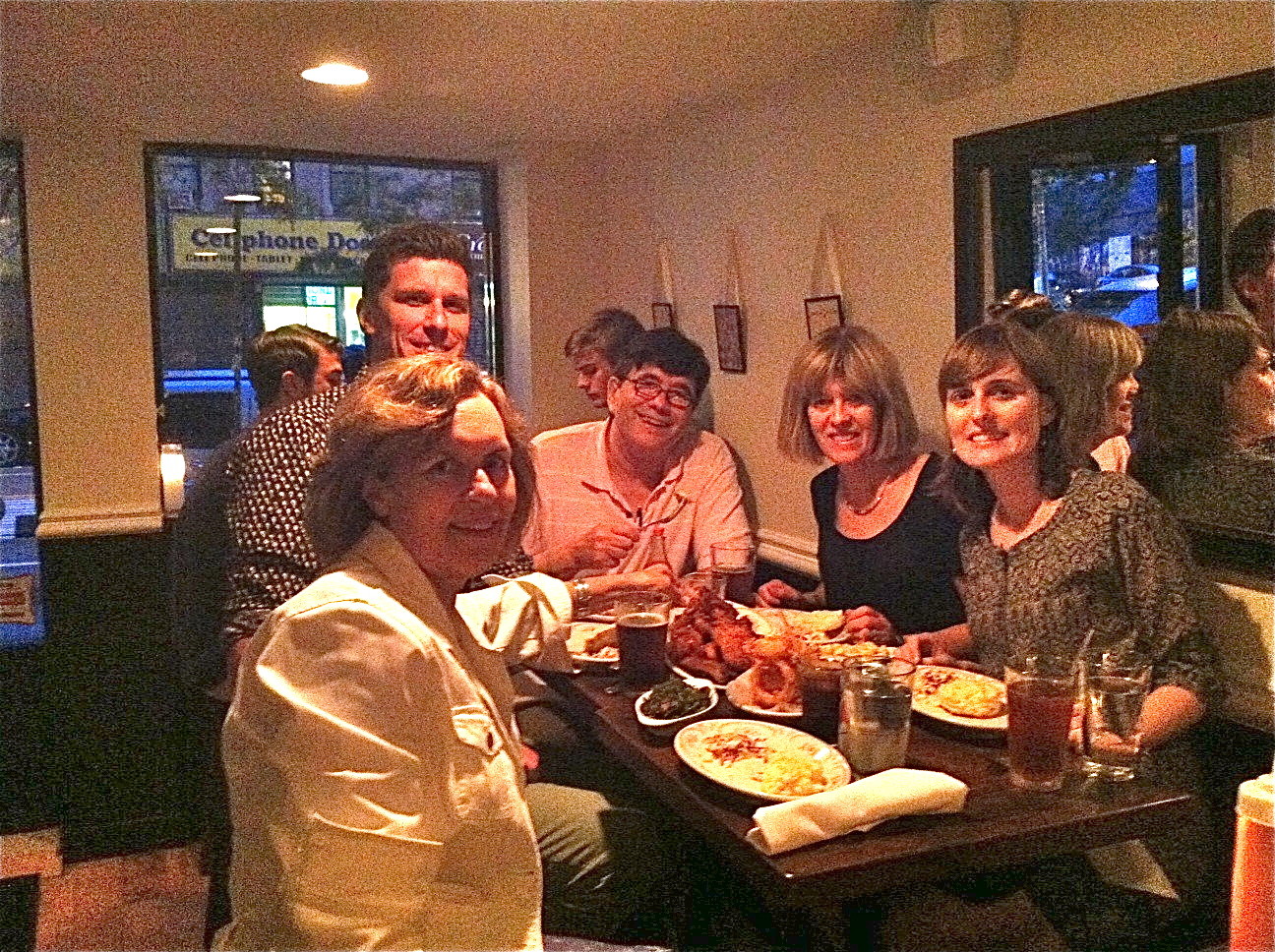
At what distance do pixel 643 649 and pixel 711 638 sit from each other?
149 millimetres

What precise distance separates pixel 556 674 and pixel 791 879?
881mm

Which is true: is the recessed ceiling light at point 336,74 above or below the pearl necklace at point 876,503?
above

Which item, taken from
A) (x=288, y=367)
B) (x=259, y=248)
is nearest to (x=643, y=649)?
(x=288, y=367)

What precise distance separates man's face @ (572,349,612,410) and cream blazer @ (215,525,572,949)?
93.7 inches

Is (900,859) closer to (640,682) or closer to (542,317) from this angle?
(640,682)

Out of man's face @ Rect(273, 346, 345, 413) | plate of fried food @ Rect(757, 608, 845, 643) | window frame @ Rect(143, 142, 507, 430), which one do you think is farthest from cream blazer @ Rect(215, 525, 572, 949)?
window frame @ Rect(143, 142, 507, 430)

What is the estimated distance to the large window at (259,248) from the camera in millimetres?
3982

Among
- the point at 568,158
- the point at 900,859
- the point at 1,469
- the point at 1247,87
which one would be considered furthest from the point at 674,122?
the point at 900,859

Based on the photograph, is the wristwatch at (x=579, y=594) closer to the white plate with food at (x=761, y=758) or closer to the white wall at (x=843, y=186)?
the white plate with food at (x=761, y=758)

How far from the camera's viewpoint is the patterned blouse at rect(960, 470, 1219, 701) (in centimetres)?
186

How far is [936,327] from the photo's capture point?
265cm

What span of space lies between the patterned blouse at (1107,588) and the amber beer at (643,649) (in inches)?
23.4

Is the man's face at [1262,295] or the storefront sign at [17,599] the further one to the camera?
the storefront sign at [17,599]

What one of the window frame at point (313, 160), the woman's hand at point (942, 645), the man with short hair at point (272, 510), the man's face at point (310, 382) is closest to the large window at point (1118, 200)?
the woman's hand at point (942, 645)
